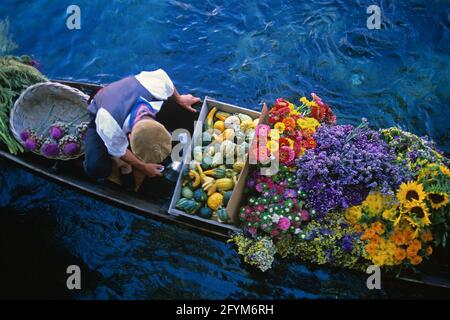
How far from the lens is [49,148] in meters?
4.22

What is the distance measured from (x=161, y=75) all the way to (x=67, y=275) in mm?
2513

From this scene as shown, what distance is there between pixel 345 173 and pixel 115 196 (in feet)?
6.76

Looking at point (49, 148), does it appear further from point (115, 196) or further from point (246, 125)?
point (246, 125)

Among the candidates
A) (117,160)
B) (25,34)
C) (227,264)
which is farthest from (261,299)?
(25,34)

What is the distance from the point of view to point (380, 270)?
3734 millimetres

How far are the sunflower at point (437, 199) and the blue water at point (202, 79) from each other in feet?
4.49

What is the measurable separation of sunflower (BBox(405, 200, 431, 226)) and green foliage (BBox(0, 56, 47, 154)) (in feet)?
11.4

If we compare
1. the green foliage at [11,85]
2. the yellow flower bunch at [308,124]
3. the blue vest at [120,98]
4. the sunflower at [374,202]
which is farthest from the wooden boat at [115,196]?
the yellow flower bunch at [308,124]

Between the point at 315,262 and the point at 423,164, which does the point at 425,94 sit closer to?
the point at 423,164

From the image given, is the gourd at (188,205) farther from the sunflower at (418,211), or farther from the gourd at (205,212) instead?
the sunflower at (418,211)

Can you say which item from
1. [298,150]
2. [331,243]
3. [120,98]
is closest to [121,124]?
[120,98]

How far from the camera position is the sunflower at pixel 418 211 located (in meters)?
3.30

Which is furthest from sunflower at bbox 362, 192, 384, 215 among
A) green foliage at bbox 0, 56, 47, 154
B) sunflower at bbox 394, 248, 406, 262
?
green foliage at bbox 0, 56, 47, 154

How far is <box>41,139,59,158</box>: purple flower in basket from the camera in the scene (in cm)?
422
